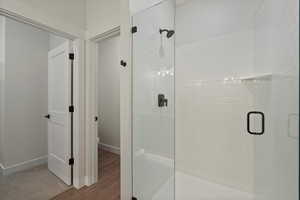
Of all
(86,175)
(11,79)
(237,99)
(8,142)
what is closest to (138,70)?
(237,99)

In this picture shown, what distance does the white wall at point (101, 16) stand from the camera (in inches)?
73.5

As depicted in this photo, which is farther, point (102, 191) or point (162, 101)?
point (102, 191)

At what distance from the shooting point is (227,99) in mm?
1649

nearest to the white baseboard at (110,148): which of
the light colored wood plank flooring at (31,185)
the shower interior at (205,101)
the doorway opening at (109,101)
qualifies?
the doorway opening at (109,101)

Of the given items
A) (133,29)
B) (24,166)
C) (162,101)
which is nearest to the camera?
(133,29)

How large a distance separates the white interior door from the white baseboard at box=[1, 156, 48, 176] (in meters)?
0.42

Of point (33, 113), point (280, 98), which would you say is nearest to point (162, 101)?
point (280, 98)

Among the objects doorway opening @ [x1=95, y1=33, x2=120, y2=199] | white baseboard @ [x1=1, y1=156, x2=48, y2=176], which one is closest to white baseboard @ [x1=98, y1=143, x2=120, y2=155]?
doorway opening @ [x1=95, y1=33, x2=120, y2=199]

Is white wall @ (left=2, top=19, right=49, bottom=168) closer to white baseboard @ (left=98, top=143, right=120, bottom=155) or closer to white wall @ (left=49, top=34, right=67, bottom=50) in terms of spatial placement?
white wall @ (left=49, top=34, right=67, bottom=50)

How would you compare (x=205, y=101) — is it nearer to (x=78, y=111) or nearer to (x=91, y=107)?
(x=91, y=107)

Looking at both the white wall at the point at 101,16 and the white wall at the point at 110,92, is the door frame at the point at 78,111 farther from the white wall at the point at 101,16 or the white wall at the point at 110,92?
the white wall at the point at 110,92

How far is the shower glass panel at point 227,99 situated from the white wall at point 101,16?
30.2 inches

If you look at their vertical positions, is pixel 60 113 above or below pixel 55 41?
below

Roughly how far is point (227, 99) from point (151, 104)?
80cm
